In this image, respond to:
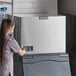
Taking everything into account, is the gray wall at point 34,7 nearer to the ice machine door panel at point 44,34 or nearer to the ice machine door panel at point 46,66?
the ice machine door panel at point 44,34

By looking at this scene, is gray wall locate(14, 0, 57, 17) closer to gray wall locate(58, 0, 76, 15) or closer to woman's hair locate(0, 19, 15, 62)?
gray wall locate(58, 0, 76, 15)

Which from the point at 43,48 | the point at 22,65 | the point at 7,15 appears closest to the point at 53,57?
the point at 43,48

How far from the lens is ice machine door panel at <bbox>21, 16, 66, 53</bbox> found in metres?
2.44

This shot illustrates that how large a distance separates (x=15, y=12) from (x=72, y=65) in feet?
2.71

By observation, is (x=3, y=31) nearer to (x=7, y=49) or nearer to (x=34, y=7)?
(x=7, y=49)

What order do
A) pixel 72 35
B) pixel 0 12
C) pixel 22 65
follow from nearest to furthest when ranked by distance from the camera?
pixel 22 65 → pixel 72 35 → pixel 0 12

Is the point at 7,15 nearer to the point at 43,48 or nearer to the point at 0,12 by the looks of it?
the point at 0,12

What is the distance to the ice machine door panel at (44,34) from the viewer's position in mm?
2438

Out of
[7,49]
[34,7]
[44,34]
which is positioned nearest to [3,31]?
[7,49]

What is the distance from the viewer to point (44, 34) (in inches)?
96.9

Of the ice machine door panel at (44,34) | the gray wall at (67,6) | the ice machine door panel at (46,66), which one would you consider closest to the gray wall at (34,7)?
the gray wall at (67,6)

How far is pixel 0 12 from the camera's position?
2.88 m

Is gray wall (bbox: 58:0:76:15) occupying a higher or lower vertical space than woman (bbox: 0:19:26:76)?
higher

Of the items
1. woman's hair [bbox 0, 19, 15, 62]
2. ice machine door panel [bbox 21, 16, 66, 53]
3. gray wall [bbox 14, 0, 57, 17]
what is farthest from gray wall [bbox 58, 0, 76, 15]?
woman's hair [bbox 0, 19, 15, 62]
